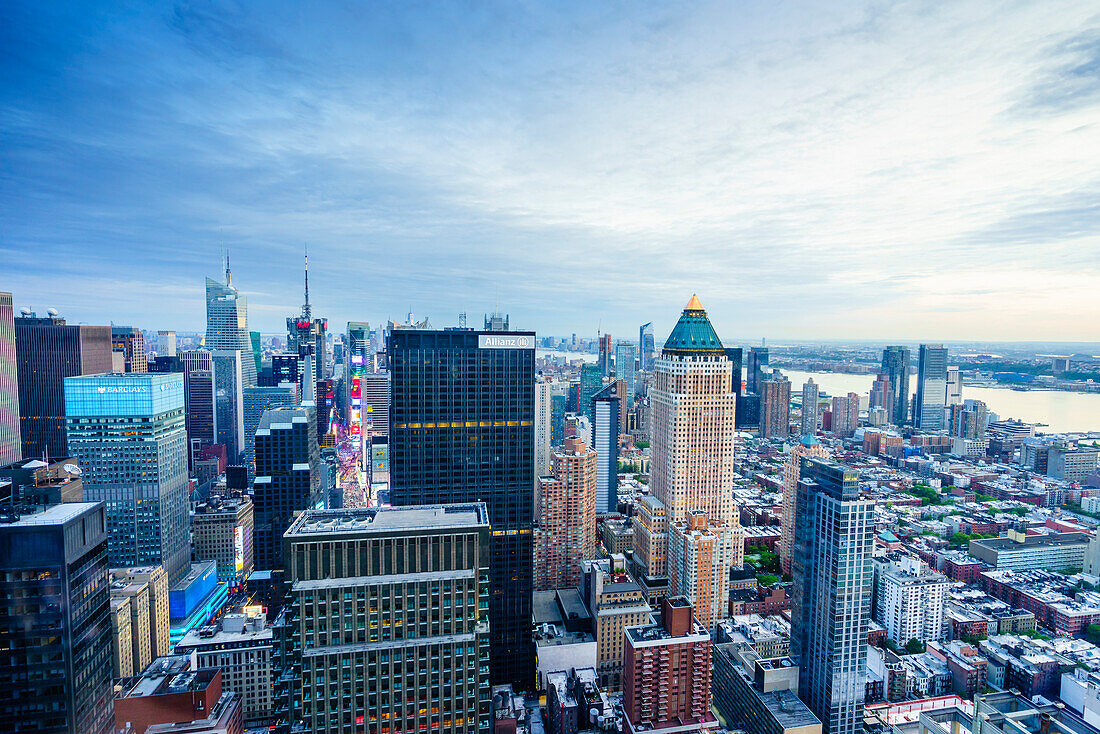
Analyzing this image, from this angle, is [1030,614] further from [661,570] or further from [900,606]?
[661,570]

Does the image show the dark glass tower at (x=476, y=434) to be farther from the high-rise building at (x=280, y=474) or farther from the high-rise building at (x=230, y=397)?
the high-rise building at (x=230, y=397)

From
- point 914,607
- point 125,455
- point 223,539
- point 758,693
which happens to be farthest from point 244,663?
point 914,607

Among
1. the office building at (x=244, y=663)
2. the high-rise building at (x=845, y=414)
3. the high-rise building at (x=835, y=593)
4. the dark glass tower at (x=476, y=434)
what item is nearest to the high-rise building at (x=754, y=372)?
the high-rise building at (x=845, y=414)

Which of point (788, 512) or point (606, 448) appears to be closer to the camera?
point (788, 512)

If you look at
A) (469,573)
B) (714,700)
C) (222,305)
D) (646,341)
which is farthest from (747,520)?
(222,305)

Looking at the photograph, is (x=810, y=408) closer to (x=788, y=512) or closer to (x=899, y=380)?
(x=899, y=380)

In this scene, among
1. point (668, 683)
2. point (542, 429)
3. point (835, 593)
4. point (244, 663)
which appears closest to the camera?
point (835, 593)
